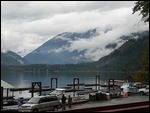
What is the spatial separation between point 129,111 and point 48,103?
2838 centimetres

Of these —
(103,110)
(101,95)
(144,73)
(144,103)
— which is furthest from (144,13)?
(101,95)

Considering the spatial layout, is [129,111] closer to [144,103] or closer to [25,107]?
[144,103]

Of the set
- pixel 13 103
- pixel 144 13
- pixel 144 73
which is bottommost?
pixel 13 103

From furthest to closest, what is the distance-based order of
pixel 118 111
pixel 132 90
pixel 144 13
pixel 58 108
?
pixel 132 90
pixel 58 108
pixel 144 13
pixel 118 111

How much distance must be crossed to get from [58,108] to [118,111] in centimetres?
3090

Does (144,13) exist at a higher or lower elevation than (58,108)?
higher

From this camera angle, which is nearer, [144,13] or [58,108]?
[144,13]

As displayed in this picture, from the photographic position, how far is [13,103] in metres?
54.6

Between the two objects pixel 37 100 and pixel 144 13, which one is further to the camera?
pixel 37 100

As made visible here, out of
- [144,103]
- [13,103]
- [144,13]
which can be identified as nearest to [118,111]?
[144,103]

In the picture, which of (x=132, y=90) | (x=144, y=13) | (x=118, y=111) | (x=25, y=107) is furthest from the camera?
(x=132, y=90)

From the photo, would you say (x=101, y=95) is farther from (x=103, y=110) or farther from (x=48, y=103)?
(x=103, y=110)

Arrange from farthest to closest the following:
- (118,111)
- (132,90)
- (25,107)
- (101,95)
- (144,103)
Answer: (132,90) < (101,95) < (25,107) < (144,103) < (118,111)

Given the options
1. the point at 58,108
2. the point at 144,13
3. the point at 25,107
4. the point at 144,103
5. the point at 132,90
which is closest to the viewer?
the point at 144,103
